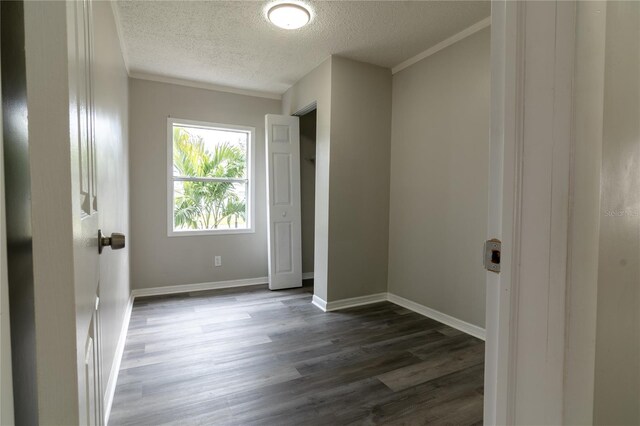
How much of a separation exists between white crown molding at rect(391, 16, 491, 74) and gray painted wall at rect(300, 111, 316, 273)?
1516 millimetres

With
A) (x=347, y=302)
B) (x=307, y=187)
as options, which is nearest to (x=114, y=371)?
(x=347, y=302)

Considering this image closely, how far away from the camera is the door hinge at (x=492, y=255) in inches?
28.4

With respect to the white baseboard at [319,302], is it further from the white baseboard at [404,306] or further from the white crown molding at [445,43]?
the white crown molding at [445,43]

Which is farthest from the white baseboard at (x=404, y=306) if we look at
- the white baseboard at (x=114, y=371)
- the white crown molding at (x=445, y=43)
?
the white crown molding at (x=445, y=43)

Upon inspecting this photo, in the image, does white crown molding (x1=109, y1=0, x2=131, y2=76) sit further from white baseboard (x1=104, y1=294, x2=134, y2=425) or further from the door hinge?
the door hinge

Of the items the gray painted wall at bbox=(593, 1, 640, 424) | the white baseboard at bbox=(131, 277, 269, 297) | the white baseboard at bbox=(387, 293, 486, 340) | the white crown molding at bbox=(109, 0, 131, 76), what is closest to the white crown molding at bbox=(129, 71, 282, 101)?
the white crown molding at bbox=(109, 0, 131, 76)

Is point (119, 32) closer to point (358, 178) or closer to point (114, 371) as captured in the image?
point (358, 178)

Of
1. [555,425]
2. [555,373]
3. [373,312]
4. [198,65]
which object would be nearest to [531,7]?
[555,373]

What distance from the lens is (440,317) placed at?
3016 mm

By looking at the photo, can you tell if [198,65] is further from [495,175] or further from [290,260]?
[495,175]

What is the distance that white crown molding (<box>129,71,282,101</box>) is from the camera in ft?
12.0

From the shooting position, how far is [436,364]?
2.24m

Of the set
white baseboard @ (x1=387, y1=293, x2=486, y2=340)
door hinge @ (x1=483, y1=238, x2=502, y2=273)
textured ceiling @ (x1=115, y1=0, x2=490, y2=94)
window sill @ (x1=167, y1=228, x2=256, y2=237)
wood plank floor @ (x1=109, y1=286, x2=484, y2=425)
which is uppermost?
textured ceiling @ (x1=115, y1=0, x2=490, y2=94)

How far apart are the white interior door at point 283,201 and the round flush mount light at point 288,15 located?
5.21ft
